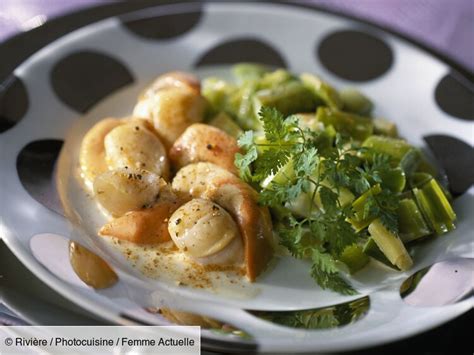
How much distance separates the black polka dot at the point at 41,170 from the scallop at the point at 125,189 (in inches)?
7.2

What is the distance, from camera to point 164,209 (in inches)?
97.8

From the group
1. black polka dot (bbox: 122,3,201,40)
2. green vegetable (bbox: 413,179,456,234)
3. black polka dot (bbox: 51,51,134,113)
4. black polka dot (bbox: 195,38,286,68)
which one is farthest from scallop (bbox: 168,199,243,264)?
black polka dot (bbox: 122,3,201,40)

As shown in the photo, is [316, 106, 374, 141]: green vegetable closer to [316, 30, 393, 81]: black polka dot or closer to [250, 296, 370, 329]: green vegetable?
[316, 30, 393, 81]: black polka dot

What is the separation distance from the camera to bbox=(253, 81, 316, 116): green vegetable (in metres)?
2.94

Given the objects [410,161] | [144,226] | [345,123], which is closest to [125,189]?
[144,226]

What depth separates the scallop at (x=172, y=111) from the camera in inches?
110

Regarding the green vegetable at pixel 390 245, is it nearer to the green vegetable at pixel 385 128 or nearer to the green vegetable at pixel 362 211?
the green vegetable at pixel 362 211

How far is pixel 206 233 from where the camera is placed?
91.4 inches

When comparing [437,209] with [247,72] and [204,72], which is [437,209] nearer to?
[247,72]

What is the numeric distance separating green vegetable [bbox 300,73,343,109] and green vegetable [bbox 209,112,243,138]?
38 cm

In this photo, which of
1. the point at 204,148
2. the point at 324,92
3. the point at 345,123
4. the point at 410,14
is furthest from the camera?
the point at 410,14

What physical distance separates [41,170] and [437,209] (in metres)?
1.44

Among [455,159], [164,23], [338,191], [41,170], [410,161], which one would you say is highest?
[164,23]

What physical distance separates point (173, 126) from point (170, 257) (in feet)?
1.93
